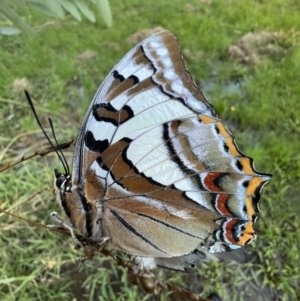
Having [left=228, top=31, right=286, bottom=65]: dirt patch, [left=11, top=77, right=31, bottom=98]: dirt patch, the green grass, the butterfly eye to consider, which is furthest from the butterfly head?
[left=228, top=31, right=286, bottom=65]: dirt patch

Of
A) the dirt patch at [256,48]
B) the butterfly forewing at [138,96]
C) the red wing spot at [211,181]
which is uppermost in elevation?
the butterfly forewing at [138,96]

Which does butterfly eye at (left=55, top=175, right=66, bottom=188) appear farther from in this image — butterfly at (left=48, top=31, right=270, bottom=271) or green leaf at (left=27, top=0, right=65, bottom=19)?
green leaf at (left=27, top=0, right=65, bottom=19)

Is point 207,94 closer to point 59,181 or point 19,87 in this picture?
point 19,87

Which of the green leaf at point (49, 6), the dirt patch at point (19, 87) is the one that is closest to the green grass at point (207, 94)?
the dirt patch at point (19, 87)

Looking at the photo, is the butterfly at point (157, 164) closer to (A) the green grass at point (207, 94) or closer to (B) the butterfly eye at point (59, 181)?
(B) the butterfly eye at point (59, 181)

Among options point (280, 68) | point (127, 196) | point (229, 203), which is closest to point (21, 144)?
point (127, 196)

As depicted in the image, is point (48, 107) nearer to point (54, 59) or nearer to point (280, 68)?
point (54, 59)

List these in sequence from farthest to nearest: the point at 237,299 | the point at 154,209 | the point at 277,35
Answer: the point at 277,35 < the point at 237,299 < the point at 154,209

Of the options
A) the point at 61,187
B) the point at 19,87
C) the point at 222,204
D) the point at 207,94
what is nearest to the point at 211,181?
the point at 222,204
